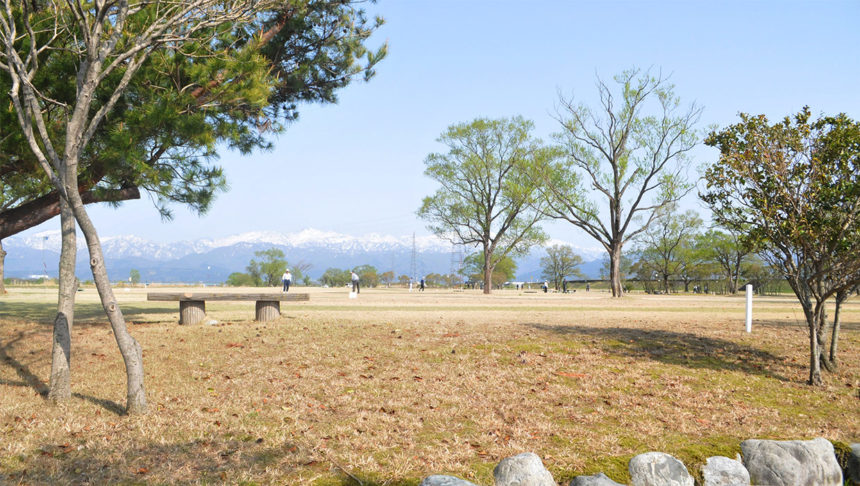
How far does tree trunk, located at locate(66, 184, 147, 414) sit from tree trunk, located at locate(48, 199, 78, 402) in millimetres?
544

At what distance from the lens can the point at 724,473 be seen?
4.86m

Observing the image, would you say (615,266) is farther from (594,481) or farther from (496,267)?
(496,267)

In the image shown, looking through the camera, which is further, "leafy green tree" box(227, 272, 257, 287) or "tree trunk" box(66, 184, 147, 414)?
"leafy green tree" box(227, 272, 257, 287)

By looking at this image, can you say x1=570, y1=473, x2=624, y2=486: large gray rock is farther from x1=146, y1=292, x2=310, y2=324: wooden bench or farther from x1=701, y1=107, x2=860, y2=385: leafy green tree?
x1=146, y1=292, x2=310, y2=324: wooden bench

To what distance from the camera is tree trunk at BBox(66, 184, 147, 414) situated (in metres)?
5.83

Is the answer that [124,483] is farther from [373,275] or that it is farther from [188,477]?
[373,275]

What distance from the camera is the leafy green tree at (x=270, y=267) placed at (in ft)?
242

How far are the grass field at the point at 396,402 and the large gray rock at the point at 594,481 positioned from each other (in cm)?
34

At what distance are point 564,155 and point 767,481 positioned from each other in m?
31.5

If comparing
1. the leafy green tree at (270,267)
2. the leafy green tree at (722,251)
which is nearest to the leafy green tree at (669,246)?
the leafy green tree at (722,251)

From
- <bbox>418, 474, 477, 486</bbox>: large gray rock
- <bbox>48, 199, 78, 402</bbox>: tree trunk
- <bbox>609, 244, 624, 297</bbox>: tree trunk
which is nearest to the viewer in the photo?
<bbox>418, 474, 477, 486</bbox>: large gray rock

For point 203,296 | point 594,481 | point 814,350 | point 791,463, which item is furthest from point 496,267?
point 594,481

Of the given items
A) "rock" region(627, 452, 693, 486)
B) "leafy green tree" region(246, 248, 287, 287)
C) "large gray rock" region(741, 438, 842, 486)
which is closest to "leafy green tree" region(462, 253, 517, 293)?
"leafy green tree" region(246, 248, 287, 287)

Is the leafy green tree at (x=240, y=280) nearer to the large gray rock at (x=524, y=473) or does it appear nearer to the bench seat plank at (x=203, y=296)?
the bench seat plank at (x=203, y=296)
